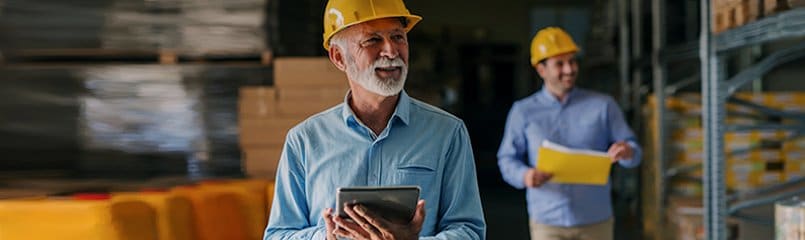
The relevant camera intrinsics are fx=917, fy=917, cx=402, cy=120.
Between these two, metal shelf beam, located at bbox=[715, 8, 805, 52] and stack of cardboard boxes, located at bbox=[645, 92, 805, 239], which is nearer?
metal shelf beam, located at bbox=[715, 8, 805, 52]

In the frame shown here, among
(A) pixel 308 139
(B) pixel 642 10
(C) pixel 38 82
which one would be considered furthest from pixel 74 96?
(B) pixel 642 10

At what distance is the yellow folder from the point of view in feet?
13.1

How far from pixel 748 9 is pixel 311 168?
2.58 meters

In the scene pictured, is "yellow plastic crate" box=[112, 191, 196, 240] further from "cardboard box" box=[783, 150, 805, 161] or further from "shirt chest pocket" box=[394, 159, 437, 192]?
"cardboard box" box=[783, 150, 805, 161]

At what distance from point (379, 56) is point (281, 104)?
11.6ft

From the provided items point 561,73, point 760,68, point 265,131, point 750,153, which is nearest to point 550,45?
point 561,73

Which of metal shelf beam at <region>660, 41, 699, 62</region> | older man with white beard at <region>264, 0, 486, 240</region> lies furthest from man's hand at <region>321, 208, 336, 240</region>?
metal shelf beam at <region>660, 41, 699, 62</region>

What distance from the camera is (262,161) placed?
18.1 ft

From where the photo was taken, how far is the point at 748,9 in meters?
3.93

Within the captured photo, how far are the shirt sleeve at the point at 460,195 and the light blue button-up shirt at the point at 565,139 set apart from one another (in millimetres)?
2055

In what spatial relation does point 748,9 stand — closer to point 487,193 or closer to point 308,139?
point 308,139

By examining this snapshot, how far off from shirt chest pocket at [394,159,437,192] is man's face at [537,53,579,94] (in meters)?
2.35

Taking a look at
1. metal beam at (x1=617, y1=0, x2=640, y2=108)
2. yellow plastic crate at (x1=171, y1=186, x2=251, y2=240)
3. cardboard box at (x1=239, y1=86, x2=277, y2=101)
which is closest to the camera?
yellow plastic crate at (x1=171, y1=186, x2=251, y2=240)

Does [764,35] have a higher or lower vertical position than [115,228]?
higher
